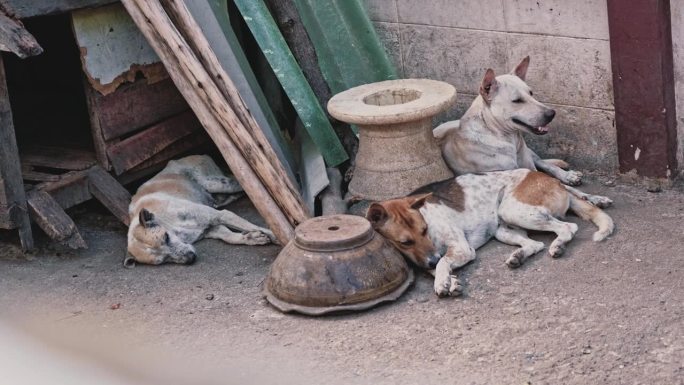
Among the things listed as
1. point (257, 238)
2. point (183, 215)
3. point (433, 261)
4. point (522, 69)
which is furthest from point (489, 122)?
point (183, 215)

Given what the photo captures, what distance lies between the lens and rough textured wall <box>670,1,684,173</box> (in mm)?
6680

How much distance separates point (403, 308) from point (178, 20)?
2445mm

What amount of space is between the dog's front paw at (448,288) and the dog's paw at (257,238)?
1500 millimetres

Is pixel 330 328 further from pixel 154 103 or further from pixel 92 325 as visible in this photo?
pixel 154 103

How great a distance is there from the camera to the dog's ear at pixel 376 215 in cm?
622

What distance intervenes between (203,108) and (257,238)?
36.2 inches

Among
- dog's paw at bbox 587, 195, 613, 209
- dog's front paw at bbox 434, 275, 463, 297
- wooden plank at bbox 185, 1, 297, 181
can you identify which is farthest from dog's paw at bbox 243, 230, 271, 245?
dog's paw at bbox 587, 195, 613, 209

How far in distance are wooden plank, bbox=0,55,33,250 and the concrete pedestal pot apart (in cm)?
202

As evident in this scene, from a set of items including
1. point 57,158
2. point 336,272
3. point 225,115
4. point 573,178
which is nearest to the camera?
point 336,272

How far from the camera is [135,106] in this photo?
25.4 ft

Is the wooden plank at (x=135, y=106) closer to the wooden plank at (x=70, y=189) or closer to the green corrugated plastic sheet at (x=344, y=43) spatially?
the wooden plank at (x=70, y=189)

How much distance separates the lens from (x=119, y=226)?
25.1ft

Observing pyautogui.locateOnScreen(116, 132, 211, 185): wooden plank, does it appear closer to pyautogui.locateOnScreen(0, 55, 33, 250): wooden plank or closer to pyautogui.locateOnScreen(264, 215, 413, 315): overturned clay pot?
pyautogui.locateOnScreen(0, 55, 33, 250): wooden plank

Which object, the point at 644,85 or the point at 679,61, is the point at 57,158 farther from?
the point at 679,61
